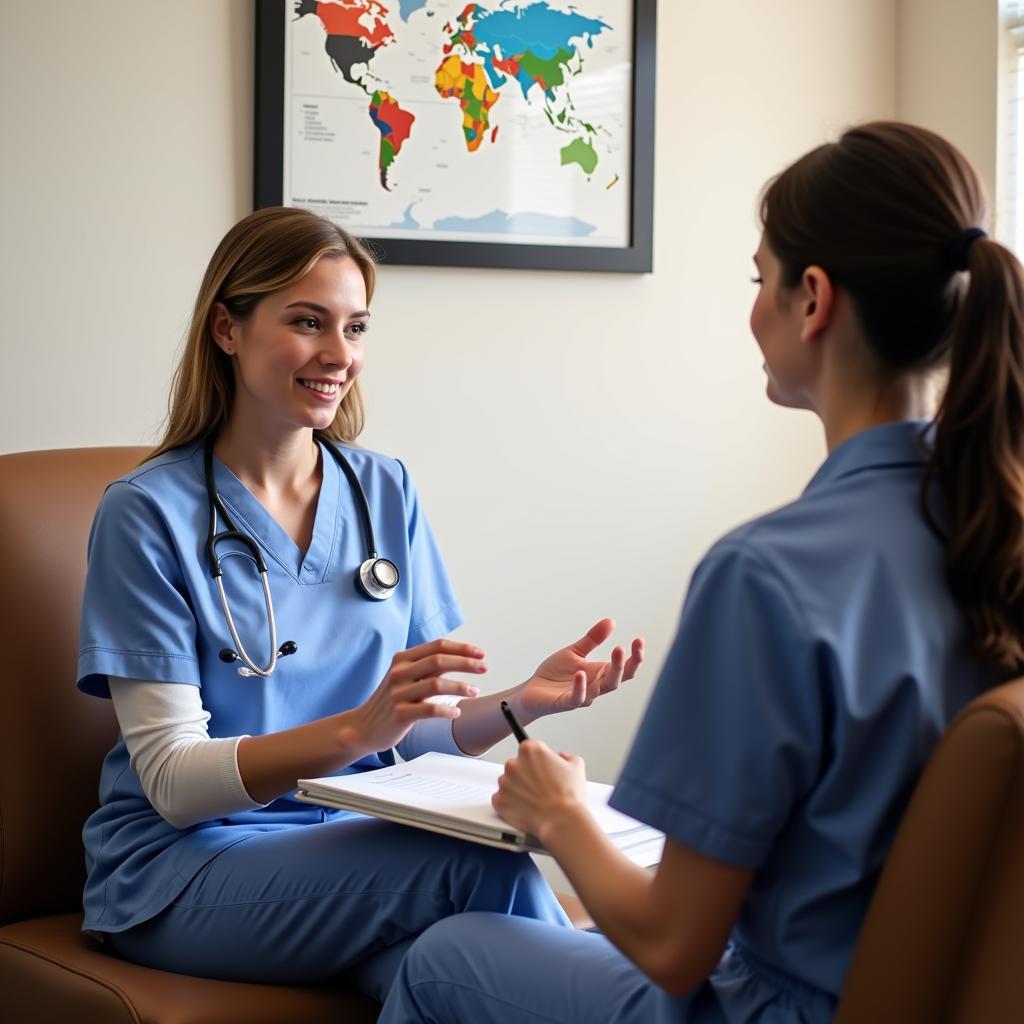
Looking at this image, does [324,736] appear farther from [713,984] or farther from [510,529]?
[510,529]

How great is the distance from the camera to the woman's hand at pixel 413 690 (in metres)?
1.26

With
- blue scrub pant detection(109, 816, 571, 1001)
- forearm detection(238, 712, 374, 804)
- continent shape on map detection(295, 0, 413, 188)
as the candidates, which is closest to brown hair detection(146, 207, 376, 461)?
forearm detection(238, 712, 374, 804)

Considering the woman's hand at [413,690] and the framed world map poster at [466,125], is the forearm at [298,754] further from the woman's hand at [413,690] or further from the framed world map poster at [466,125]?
the framed world map poster at [466,125]

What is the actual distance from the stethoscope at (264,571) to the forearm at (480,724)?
0.18 meters

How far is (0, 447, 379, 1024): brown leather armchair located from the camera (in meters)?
1.45

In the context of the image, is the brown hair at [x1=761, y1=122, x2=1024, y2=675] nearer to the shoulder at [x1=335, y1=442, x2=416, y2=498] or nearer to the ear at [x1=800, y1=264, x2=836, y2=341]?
the ear at [x1=800, y1=264, x2=836, y2=341]

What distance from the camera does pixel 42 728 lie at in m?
1.54

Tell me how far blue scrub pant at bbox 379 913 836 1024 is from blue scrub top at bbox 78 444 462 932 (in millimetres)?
372

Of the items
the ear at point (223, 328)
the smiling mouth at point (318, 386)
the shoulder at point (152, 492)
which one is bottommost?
the shoulder at point (152, 492)

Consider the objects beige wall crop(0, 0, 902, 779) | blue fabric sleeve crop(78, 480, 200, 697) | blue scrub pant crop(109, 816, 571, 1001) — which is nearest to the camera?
blue scrub pant crop(109, 816, 571, 1001)

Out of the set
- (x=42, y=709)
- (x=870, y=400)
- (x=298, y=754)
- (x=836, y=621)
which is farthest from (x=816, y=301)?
(x=42, y=709)

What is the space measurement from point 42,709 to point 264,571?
321 mm

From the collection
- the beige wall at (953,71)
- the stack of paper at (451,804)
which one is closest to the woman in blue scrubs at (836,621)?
the stack of paper at (451,804)

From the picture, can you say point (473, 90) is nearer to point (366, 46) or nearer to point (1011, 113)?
point (366, 46)
